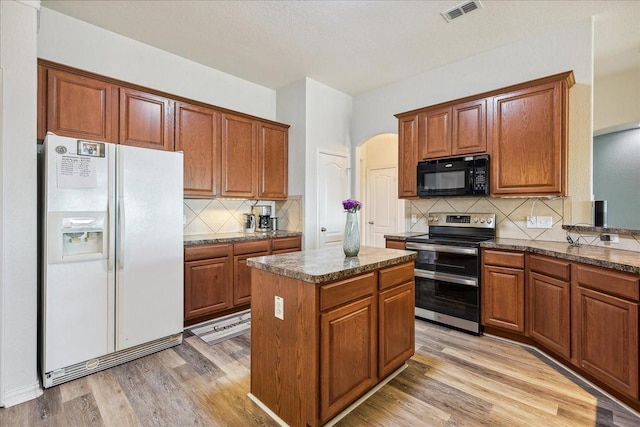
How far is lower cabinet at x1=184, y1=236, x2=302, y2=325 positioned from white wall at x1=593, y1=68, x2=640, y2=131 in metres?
4.35

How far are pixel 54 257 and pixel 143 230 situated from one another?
58 centimetres

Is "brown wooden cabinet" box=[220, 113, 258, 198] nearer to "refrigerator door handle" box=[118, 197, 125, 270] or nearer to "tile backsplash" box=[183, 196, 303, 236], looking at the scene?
"tile backsplash" box=[183, 196, 303, 236]

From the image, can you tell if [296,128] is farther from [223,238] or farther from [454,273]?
[454,273]

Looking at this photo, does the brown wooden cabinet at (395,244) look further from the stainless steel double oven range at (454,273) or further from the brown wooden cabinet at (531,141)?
the brown wooden cabinet at (531,141)

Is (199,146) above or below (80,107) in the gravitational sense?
below

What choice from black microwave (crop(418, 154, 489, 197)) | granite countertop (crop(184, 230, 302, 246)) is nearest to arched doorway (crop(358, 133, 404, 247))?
black microwave (crop(418, 154, 489, 197))

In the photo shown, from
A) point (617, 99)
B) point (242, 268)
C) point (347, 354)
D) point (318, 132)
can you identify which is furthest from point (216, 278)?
point (617, 99)

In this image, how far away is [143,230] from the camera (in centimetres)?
253

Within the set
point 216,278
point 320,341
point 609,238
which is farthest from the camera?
point 216,278

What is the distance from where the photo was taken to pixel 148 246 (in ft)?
8.38

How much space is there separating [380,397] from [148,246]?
2.14 metres

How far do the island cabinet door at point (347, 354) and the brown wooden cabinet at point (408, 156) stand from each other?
2.14 m

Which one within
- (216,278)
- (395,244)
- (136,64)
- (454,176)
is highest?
(136,64)

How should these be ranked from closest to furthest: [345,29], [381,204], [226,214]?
[345,29] < [226,214] < [381,204]
